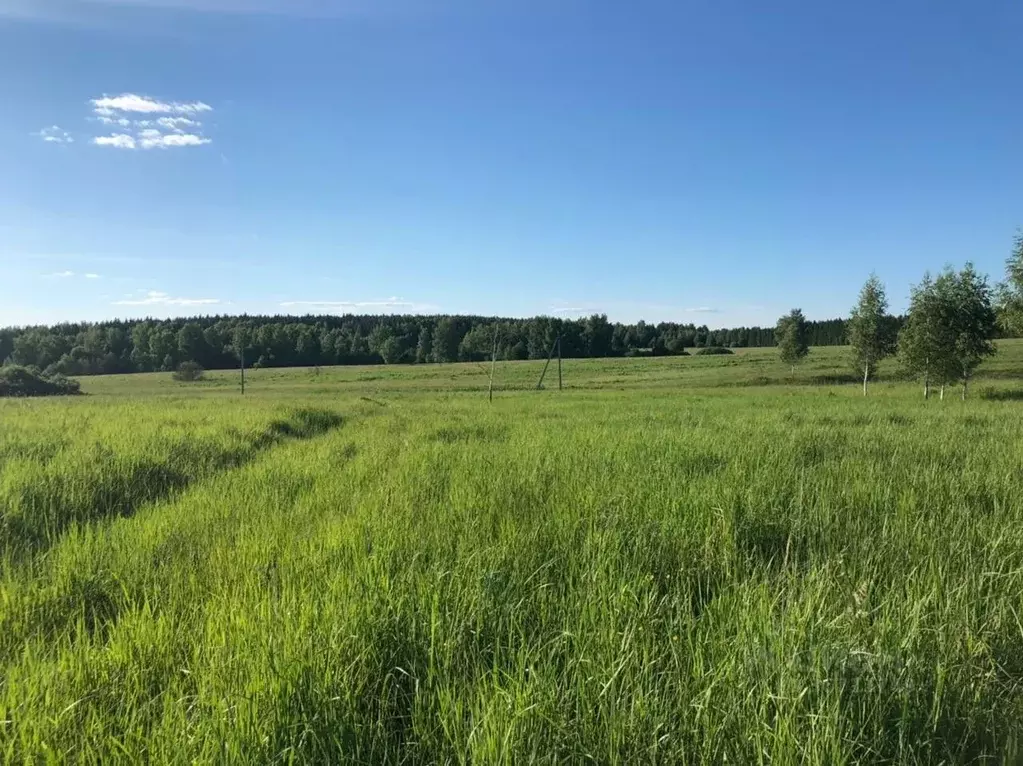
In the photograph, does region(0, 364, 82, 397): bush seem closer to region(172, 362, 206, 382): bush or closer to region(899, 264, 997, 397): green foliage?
region(172, 362, 206, 382): bush

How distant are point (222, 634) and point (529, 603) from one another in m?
1.62

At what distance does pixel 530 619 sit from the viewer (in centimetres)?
312

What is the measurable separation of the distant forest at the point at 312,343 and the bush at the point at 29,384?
47311 millimetres

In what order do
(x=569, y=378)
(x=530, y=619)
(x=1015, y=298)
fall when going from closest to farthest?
1. (x=530, y=619)
2. (x=1015, y=298)
3. (x=569, y=378)

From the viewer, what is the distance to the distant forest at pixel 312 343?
10931 cm

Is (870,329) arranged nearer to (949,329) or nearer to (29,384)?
(949,329)

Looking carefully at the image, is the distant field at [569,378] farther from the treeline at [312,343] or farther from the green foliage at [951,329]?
the treeline at [312,343]

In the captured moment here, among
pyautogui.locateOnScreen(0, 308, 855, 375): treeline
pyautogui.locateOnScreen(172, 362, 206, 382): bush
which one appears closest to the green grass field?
pyautogui.locateOnScreen(172, 362, 206, 382): bush

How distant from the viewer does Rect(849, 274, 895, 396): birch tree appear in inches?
1496

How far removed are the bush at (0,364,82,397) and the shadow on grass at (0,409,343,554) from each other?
58.4 metres

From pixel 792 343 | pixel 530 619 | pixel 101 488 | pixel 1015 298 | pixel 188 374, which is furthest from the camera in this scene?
pixel 188 374

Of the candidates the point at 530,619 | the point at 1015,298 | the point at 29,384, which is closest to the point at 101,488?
the point at 530,619

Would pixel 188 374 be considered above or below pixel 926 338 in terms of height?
below

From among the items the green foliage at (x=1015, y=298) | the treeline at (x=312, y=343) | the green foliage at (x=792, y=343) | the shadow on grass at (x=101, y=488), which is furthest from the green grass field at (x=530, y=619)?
the treeline at (x=312, y=343)
